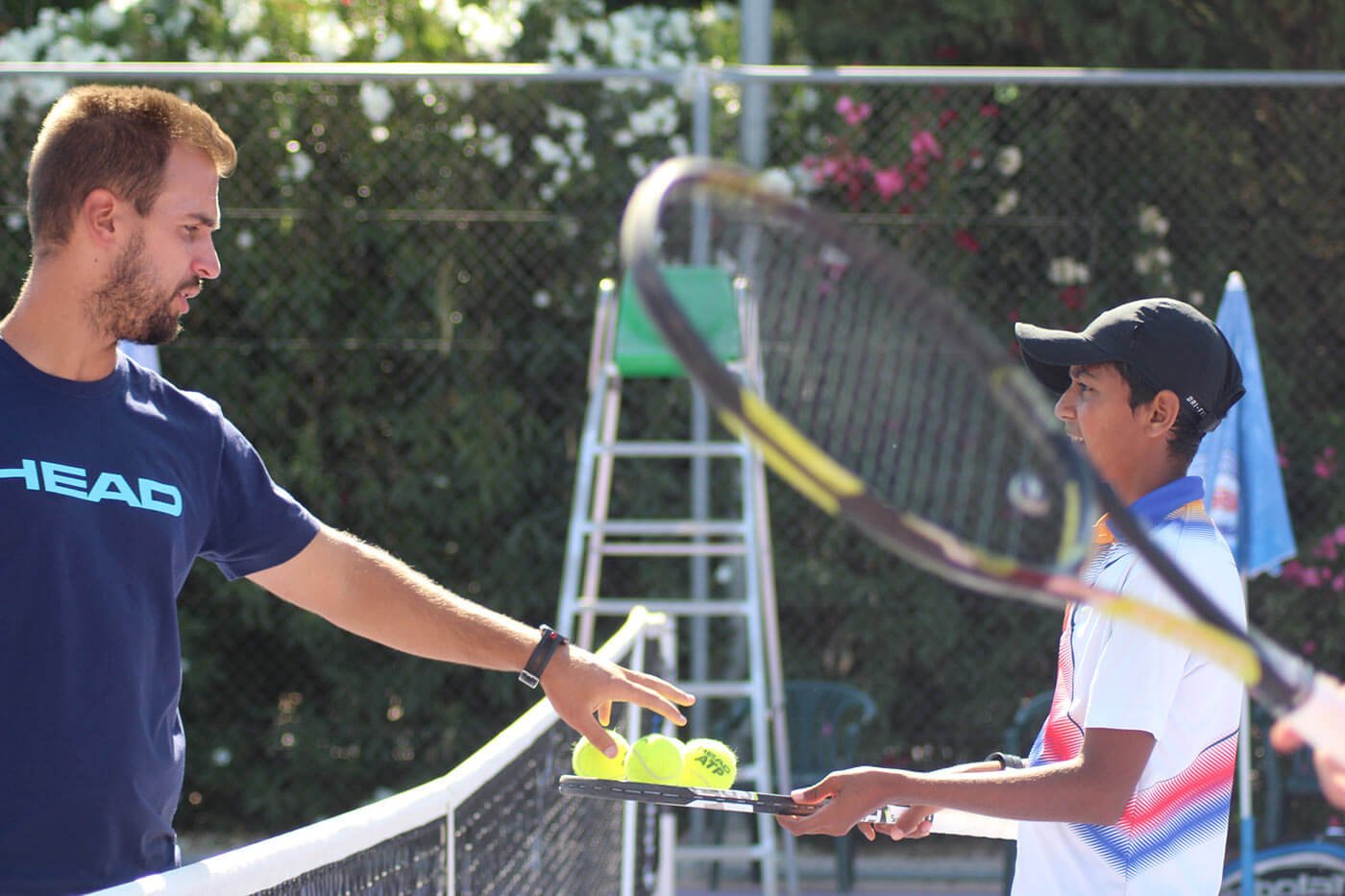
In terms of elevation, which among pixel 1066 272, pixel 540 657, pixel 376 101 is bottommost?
pixel 540 657

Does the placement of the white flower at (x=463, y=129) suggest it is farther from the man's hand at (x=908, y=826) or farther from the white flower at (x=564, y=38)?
the man's hand at (x=908, y=826)

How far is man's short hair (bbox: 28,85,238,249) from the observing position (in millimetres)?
1938

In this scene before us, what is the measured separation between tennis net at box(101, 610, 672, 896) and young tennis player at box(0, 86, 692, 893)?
0.26 m

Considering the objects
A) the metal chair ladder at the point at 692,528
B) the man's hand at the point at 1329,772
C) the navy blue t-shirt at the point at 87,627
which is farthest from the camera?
the metal chair ladder at the point at 692,528

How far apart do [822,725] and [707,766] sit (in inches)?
117

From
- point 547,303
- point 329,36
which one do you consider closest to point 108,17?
point 329,36

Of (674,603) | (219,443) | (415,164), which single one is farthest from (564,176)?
(219,443)

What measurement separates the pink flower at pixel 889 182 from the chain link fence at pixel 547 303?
10mm

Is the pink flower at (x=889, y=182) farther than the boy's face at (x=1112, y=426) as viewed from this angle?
Yes

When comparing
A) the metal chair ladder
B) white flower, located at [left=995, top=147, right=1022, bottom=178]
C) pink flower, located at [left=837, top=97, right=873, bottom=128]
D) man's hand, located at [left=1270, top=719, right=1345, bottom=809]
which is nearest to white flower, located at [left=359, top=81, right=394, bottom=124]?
the metal chair ladder

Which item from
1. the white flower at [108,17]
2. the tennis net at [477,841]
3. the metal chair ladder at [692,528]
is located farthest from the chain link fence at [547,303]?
the tennis net at [477,841]

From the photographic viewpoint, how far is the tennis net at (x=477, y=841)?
60.6 inches

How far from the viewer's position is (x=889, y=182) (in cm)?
524

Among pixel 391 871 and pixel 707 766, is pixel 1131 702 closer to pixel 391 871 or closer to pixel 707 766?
pixel 707 766
